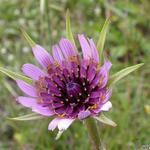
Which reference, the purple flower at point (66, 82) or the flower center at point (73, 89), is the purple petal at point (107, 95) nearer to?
the purple flower at point (66, 82)

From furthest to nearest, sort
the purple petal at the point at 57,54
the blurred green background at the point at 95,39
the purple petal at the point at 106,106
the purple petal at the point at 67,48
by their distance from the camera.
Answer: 1. the blurred green background at the point at 95,39
2. the purple petal at the point at 57,54
3. the purple petal at the point at 67,48
4. the purple petal at the point at 106,106

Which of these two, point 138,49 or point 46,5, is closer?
point 46,5

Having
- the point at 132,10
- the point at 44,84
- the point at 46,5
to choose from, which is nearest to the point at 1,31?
the point at 132,10

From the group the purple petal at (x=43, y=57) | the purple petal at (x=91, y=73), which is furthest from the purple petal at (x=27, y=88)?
the purple petal at (x=91, y=73)

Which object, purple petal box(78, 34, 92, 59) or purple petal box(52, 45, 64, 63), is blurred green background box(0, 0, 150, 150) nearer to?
purple petal box(52, 45, 64, 63)

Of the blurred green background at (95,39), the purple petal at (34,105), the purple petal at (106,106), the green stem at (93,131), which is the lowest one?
the blurred green background at (95,39)

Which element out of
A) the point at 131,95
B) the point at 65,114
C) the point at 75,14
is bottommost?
the point at 131,95

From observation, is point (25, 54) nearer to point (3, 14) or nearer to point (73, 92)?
point (3, 14)

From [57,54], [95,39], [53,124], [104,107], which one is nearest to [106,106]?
[104,107]
